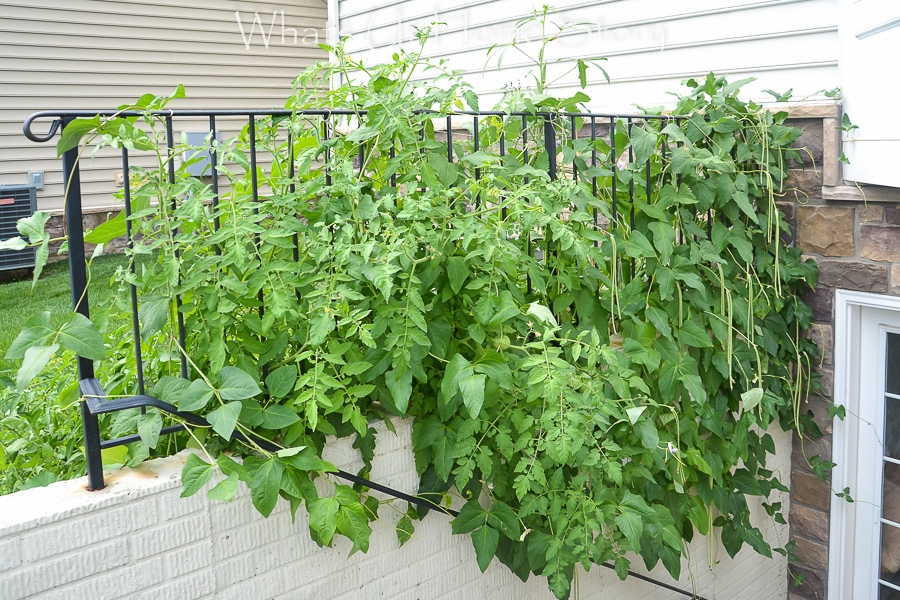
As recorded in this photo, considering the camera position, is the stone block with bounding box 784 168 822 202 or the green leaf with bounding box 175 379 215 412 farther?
the stone block with bounding box 784 168 822 202

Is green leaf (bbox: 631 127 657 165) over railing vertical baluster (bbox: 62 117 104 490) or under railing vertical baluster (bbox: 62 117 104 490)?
over

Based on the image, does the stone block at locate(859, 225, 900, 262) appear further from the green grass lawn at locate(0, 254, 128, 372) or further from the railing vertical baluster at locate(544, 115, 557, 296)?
the green grass lawn at locate(0, 254, 128, 372)

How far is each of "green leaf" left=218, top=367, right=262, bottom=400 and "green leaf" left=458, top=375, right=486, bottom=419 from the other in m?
0.50

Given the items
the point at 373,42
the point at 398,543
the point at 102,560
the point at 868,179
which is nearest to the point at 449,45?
the point at 373,42

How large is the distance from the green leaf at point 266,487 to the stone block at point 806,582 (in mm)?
2713

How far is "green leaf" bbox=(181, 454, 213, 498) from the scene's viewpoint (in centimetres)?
155

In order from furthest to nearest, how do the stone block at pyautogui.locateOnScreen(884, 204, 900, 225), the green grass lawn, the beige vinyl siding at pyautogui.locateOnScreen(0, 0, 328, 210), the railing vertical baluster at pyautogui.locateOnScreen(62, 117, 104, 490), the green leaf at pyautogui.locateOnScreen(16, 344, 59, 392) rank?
the beige vinyl siding at pyautogui.locateOnScreen(0, 0, 328, 210), the green grass lawn, the stone block at pyautogui.locateOnScreen(884, 204, 900, 225), the railing vertical baluster at pyautogui.locateOnScreen(62, 117, 104, 490), the green leaf at pyautogui.locateOnScreen(16, 344, 59, 392)

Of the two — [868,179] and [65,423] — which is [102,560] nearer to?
[65,423]

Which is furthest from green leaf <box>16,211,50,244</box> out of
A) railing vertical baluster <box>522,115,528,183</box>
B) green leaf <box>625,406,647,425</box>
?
green leaf <box>625,406,647,425</box>

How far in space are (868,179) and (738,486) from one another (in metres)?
1.28

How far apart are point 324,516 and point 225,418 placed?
0.34 metres

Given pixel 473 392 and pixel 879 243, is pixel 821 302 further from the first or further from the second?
pixel 473 392

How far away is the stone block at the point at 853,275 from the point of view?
2.85 meters

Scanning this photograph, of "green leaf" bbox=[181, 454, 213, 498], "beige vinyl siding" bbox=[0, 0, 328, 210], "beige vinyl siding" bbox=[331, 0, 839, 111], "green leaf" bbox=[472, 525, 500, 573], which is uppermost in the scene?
"beige vinyl siding" bbox=[0, 0, 328, 210]
